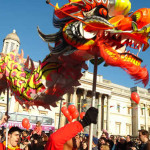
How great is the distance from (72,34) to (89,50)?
0.98ft

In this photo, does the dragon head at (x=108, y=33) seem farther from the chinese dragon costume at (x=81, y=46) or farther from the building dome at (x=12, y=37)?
the building dome at (x=12, y=37)

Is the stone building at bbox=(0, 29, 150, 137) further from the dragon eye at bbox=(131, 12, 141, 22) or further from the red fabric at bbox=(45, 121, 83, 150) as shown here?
the red fabric at bbox=(45, 121, 83, 150)

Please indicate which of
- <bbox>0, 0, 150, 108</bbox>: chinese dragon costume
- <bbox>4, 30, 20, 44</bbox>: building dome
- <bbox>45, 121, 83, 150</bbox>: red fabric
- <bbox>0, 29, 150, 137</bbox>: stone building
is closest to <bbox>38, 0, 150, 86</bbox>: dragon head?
<bbox>0, 0, 150, 108</bbox>: chinese dragon costume

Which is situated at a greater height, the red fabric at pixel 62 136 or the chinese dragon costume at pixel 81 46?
the chinese dragon costume at pixel 81 46

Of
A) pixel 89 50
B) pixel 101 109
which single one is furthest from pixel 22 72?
pixel 101 109

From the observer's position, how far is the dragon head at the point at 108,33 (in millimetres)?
2182

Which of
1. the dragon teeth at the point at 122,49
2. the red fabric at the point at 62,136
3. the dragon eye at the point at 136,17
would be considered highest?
the dragon eye at the point at 136,17

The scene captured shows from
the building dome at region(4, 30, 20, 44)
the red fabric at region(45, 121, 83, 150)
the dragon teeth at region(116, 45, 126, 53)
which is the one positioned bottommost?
the red fabric at region(45, 121, 83, 150)

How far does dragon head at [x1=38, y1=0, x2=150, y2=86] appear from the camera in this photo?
2182 millimetres

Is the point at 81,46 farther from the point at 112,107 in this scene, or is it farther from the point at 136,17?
the point at 112,107

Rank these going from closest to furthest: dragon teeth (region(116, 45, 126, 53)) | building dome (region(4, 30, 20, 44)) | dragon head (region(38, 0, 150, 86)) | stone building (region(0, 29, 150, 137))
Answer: dragon head (region(38, 0, 150, 86))
dragon teeth (region(116, 45, 126, 53))
stone building (region(0, 29, 150, 137))
building dome (region(4, 30, 20, 44))

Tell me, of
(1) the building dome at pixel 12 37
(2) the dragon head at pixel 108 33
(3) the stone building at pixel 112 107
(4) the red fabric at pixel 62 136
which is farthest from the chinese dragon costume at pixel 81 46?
(1) the building dome at pixel 12 37

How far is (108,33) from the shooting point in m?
2.30

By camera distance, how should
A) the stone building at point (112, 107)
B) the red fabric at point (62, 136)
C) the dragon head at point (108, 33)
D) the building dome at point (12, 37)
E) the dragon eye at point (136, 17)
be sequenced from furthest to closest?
the building dome at point (12, 37) → the stone building at point (112, 107) → the dragon eye at point (136, 17) → the dragon head at point (108, 33) → the red fabric at point (62, 136)
